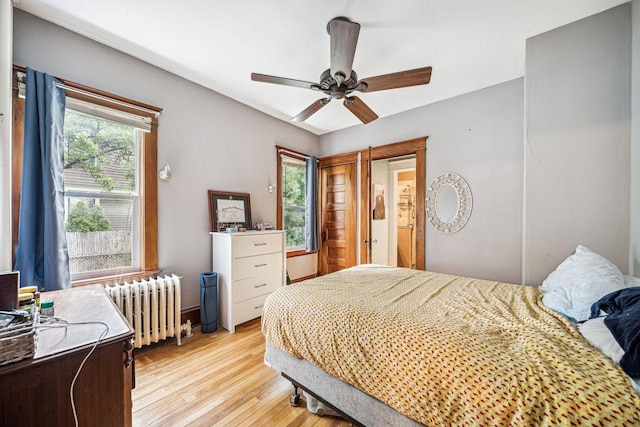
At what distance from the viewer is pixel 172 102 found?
2.54 m

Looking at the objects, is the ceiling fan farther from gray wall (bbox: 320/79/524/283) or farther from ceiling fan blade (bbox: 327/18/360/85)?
gray wall (bbox: 320/79/524/283)

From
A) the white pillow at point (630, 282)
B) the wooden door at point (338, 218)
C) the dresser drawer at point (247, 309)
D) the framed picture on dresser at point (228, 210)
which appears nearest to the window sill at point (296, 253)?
the wooden door at point (338, 218)

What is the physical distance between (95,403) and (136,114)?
7.65 ft

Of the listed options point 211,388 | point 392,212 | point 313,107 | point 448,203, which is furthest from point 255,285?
point 392,212

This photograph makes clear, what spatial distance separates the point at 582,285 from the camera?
4.38 feet

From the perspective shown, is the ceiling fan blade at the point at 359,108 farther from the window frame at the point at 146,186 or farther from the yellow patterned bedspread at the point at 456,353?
the window frame at the point at 146,186

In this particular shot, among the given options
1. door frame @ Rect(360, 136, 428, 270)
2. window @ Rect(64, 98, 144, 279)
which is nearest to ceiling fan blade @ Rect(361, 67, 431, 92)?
door frame @ Rect(360, 136, 428, 270)

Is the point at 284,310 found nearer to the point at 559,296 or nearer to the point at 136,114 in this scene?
the point at 559,296

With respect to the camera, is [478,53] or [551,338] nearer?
[551,338]

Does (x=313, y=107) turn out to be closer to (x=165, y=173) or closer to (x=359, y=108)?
(x=359, y=108)

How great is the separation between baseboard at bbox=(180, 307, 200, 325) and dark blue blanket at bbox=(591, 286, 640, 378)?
10.3ft

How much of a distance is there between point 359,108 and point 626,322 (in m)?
2.09

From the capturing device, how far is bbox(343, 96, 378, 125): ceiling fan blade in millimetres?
2078

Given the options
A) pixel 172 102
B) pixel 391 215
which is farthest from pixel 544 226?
pixel 172 102
